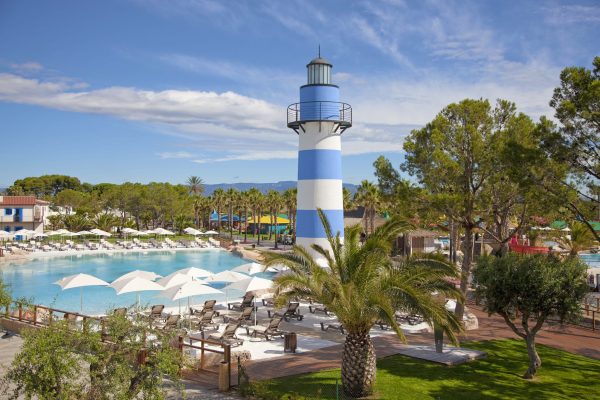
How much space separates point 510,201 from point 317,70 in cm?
980

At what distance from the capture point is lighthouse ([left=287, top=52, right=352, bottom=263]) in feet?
74.9

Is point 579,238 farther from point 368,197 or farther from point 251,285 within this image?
point 251,285

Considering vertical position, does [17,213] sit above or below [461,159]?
below

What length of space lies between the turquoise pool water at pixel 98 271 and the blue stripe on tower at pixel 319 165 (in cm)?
808

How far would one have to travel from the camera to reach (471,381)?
13.5 m

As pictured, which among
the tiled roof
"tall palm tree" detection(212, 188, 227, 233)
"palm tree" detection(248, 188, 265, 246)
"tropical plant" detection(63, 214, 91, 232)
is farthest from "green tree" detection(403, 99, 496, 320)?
the tiled roof

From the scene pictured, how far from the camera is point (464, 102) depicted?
18.8 m

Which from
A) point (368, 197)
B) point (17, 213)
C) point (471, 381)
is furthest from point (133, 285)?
point (17, 213)

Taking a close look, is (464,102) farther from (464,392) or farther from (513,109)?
(464,392)

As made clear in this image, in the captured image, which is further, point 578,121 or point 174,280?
point 174,280

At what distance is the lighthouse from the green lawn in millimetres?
8637

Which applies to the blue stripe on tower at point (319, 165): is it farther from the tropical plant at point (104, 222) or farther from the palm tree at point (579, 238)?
the tropical plant at point (104, 222)

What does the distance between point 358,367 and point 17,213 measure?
57.6 metres

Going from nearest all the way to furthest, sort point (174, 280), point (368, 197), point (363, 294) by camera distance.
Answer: point (363, 294) → point (174, 280) → point (368, 197)
